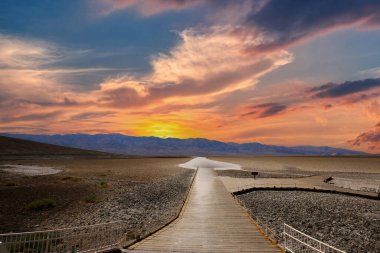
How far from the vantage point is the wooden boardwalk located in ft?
57.0

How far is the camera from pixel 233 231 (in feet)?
68.2

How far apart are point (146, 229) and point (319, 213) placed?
721 inches

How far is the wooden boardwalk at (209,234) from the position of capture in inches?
683

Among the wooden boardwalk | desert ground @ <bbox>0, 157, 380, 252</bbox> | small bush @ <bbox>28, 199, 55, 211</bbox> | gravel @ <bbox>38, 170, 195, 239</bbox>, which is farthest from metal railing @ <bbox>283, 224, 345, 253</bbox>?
small bush @ <bbox>28, 199, 55, 211</bbox>

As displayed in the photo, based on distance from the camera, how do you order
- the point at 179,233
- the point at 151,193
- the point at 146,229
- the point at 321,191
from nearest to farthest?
the point at 179,233, the point at 146,229, the point at 151,193, the point at 321,191

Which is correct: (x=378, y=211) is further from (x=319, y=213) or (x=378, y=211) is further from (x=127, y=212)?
(x=127, y=212)

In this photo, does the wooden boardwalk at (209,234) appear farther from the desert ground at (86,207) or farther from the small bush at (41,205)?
the small bush at (41,205)

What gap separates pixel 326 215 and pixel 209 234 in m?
17.4

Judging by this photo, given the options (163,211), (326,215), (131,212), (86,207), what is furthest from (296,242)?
(86,207)

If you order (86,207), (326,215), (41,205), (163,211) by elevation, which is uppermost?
(326,215)

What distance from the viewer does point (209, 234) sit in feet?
66.0

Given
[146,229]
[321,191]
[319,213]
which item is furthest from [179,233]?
[321,191]

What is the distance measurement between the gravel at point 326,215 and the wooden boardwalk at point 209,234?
4.22m

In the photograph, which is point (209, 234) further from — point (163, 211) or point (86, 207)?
point (86, 207)
